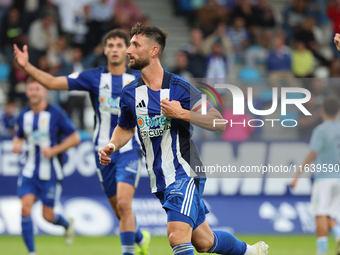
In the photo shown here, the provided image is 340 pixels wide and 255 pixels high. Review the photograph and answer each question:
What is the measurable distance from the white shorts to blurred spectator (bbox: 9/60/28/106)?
7.78m

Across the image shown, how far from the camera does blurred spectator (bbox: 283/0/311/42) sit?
1711 centimetres

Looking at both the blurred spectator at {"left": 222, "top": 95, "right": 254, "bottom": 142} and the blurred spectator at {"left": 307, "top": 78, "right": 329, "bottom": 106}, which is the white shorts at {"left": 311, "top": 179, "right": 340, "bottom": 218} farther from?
the blurred spectator at {"left": 307, "top": 78, "right": 329, "bottom": 106}

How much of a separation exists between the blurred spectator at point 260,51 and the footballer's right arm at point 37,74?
9.05 meters

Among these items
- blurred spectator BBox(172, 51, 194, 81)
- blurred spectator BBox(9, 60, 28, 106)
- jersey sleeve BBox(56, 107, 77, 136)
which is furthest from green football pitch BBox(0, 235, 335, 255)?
blurred spectator BBox(172, 51, 194, 81)

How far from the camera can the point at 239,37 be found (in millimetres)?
15727

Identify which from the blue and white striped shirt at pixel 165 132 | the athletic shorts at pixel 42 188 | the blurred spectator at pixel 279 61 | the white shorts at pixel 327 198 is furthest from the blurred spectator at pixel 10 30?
the blue and white striped shirt at pixel 165 132

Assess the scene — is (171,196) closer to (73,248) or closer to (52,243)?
(73,248)

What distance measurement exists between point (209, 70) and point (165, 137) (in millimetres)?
9128

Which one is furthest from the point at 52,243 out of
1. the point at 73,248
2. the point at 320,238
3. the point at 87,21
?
the point at 87,21

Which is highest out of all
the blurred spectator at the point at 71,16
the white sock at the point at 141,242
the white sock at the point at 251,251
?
the blurred spectator at the point at 71,16

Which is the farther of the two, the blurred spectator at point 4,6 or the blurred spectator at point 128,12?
the blurred spectator at point 4,6

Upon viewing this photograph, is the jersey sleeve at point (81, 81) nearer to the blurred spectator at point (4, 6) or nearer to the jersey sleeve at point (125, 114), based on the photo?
the jersey sleeve at point (125, 114)

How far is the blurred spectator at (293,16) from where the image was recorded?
17.1 meters

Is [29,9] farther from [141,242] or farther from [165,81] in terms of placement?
[165,81]
